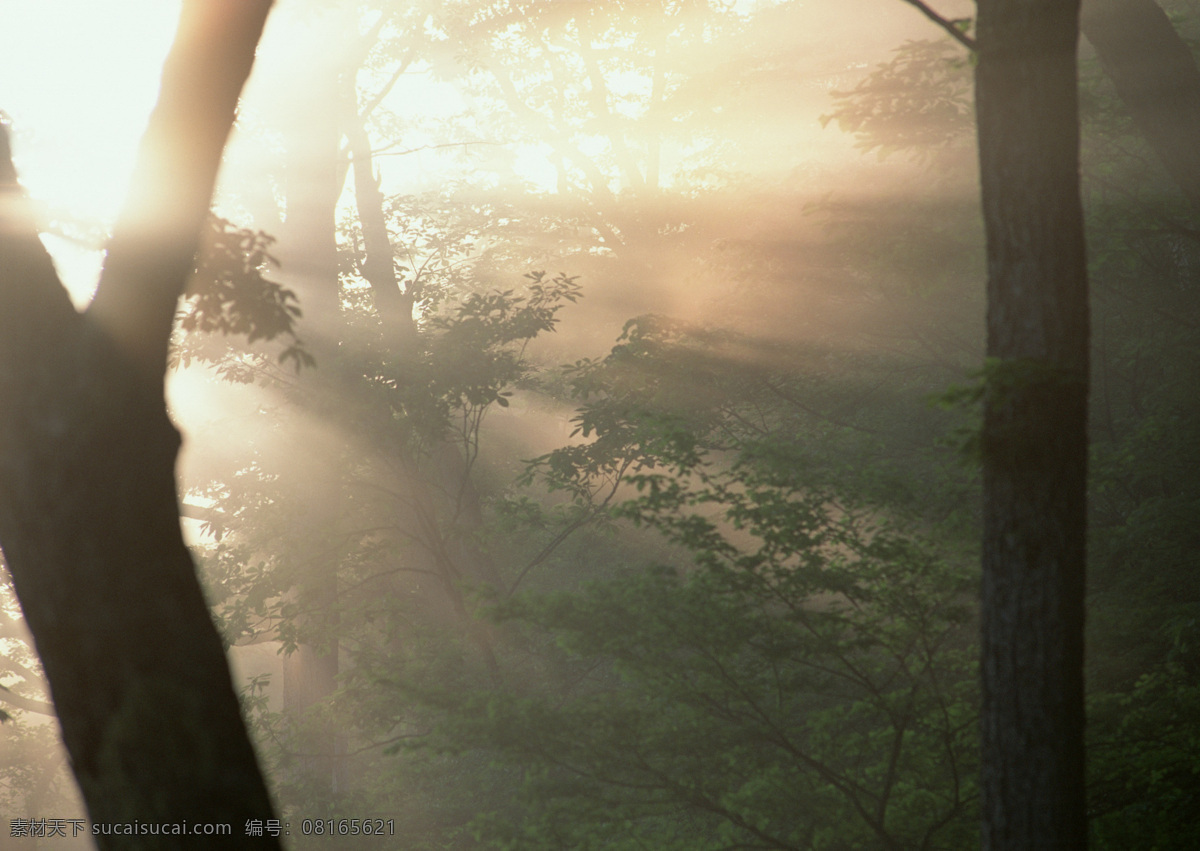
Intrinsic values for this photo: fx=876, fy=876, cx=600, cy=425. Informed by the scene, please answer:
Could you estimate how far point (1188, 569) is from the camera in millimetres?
10539

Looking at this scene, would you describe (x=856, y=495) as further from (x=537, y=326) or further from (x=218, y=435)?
(x=218, y=435)

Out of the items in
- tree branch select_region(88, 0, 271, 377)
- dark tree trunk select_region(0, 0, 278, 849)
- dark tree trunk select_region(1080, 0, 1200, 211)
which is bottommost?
dark tree trunk select_region(0, 0, 278, 849)

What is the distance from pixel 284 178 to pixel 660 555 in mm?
12854

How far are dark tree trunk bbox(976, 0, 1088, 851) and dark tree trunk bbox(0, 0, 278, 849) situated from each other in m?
3.21

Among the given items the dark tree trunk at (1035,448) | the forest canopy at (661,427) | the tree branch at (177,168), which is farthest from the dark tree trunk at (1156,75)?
the tree branch at (177,168)

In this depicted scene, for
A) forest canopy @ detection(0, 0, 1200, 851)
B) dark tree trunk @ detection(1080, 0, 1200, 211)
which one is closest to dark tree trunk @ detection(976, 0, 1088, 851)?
forest canopy @ detection(0, 0, 1200, 851)

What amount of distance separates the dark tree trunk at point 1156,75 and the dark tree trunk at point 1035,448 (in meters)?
3.60

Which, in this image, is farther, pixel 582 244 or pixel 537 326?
pixel 582 244

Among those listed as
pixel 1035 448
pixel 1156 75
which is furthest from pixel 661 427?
pixel 1156 75

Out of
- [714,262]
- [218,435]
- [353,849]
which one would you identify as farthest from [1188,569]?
[218,435]

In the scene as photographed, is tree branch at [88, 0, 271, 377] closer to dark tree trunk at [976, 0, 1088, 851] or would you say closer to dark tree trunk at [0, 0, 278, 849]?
dark tree trunk at [0, 0, 278, 849]

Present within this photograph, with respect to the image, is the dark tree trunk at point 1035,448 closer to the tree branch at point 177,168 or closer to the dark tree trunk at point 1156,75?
the tree branch at point 177,168

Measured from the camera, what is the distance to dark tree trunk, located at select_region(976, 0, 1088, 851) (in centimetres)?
393

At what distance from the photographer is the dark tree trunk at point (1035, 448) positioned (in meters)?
3.93
